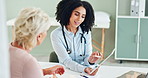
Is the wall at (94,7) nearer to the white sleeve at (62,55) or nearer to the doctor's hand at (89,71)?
the white sleeve at (62,55)

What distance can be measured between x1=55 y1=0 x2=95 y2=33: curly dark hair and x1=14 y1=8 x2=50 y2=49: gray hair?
0.87m

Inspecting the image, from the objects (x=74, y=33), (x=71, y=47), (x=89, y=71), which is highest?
(x=74, y=33)

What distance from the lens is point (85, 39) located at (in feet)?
7.06

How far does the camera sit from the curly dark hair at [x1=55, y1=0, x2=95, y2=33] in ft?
6.79

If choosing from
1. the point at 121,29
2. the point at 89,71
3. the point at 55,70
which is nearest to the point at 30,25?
the point at 55,70

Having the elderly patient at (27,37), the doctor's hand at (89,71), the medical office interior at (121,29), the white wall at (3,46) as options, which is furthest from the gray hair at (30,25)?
the medical office interior at (121,29)

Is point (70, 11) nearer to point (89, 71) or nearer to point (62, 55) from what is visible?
point (62, 55)

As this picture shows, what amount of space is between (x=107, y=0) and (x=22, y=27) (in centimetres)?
321

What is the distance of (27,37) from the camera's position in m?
1.20

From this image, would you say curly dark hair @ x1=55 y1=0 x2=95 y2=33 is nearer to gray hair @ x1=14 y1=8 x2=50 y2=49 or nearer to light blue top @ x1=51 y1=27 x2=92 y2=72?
light blue top @ x1=51 y1=27 x2=92 y2=72

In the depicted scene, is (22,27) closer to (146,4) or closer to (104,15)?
(104,15)

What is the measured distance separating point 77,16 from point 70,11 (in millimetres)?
68

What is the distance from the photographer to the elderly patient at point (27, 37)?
Result: 1.18 m

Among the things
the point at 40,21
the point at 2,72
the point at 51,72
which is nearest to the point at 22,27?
the point at 40,21
